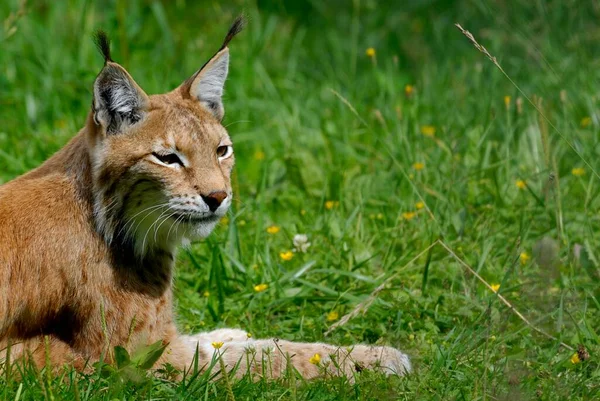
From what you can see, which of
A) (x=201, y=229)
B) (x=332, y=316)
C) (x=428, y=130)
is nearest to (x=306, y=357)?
(x=332, y=316)

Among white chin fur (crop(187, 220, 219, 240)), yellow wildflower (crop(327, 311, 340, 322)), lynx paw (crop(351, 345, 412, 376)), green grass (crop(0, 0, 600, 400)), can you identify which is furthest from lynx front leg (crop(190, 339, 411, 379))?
white chin fur (crop(187, 220, 219, 240))

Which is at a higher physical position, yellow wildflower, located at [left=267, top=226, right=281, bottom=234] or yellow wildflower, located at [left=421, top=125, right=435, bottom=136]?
yellow wildflower, located at [left=267, top=226, right=281, bottom=234]

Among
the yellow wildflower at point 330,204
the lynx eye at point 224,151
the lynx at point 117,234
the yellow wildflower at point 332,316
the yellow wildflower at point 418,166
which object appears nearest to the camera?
the lynx at point 117,234

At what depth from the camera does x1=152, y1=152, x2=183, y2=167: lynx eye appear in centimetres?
479

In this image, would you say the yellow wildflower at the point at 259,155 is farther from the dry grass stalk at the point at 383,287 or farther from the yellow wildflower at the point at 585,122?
the yellow wildflower at the point at 585,122

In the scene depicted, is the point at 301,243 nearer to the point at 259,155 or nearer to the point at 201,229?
the point at 201,229

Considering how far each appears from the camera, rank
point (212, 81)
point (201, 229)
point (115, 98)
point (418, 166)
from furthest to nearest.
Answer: point (418, 166), point (212, 81), point (201, 229), point (115, 98)

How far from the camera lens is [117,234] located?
480 cm

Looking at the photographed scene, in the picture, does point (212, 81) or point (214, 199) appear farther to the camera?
point (212, 81)

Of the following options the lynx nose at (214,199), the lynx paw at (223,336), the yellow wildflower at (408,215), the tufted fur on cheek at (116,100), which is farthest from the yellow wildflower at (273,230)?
the tufted fur on cheek at (116,100)

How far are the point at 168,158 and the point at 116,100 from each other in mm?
353

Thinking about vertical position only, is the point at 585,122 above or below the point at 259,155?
below

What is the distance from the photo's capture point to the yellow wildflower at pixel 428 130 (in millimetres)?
7238

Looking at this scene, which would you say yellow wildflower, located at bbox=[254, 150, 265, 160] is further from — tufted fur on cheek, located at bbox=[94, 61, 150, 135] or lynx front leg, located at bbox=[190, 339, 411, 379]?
tufted fur on cheek, located at bbox=[94, 61, 150, 135]
